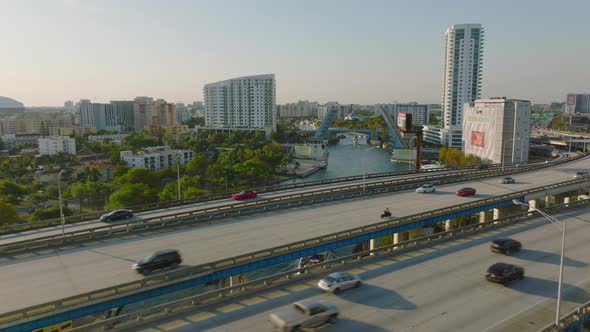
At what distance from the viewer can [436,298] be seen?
21.0m

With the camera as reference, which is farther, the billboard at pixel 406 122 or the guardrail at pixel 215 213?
the billboard at pixel 406 122

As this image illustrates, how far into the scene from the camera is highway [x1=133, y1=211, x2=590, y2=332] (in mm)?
18359

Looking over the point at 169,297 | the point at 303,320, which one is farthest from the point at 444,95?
the point at 303,320

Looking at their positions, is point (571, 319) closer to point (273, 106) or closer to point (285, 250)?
point (285, 250)

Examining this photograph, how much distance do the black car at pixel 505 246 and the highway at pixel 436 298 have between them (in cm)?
41

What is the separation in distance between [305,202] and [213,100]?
163 metres

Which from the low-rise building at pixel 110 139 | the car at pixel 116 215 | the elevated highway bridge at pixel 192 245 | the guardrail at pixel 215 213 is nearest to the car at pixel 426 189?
the elevated highway bridge at pixel 192 245

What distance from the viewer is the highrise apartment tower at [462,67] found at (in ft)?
588

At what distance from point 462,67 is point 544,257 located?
170326mm

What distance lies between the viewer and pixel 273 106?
639ft

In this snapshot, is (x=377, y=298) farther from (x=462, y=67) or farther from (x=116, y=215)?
(x=462, y=67)

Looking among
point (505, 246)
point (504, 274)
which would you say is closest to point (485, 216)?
point (505, 246)

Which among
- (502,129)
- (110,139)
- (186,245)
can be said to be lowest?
(110,139)

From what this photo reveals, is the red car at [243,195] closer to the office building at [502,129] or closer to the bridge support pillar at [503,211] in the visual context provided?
the bridge support pillar at [503,211]
